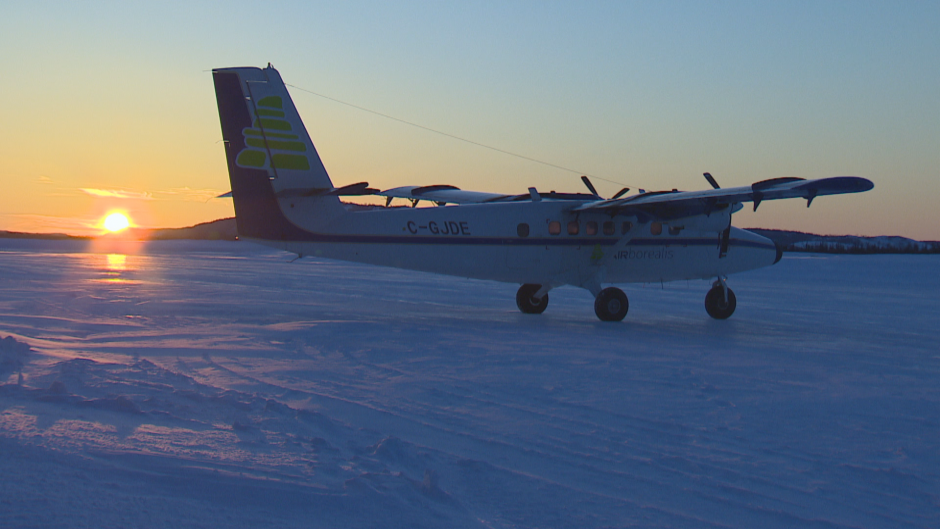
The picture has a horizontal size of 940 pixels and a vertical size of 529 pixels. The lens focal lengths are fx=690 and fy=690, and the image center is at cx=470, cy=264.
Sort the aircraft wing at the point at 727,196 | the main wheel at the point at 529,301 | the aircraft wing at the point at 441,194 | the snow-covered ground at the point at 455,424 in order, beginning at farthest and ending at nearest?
the aircraft wing at the point at 441,194, the main wheel at the point at 529,301, the aircraft wing at the point at 727,196, the snow-covered ground at the point at 455,424

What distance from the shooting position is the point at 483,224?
14.0 metres

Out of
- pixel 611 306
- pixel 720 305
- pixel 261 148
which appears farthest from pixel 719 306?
pixel 261 148

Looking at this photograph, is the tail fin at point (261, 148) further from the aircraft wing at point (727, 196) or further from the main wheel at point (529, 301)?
the aircraft wing at point (727, 196)

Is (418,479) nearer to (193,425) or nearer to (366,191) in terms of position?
(193,425)

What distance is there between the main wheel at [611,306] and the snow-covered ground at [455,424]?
1.38 m

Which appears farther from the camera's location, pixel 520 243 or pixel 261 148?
pixel 520 243

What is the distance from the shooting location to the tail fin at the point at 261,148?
13047mm

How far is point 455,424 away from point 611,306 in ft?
28.4

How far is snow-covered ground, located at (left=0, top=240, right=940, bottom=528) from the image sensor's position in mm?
4043

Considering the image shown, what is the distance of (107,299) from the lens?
50.0 ft

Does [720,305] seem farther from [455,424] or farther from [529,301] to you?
[455,424]

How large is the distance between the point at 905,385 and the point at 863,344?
347 cm

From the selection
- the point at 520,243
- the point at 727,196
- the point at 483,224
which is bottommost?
the point at 520,243

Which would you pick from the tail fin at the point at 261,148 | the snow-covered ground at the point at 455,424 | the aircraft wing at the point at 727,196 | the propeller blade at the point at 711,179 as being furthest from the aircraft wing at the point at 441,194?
the snow-covered ground at the point at 455,424
